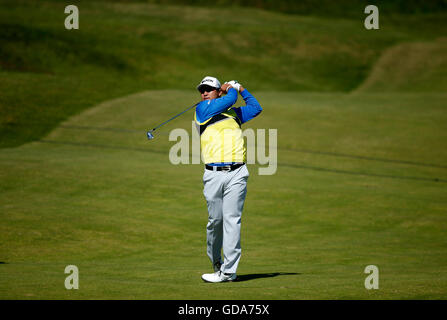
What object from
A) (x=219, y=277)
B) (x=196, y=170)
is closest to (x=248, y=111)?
(x=219, y=277)

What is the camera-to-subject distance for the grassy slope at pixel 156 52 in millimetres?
33688

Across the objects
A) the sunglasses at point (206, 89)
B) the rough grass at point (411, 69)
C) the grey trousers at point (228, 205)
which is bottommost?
the grey trousers at point (228, 205)

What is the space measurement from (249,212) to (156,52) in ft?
116

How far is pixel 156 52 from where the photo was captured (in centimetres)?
5050

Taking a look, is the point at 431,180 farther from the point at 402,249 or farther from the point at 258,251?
the point at 258,251

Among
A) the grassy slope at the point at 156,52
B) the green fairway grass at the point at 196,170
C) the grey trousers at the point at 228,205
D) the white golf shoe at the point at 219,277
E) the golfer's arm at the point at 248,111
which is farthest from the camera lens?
the grassy slope at the point at 156,52

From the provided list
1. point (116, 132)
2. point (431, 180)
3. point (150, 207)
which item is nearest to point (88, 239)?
point (150, 207)

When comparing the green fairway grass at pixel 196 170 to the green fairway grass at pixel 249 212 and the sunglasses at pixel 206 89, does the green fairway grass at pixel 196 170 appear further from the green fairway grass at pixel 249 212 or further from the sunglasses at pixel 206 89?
the sunglasses at pixel 206 89

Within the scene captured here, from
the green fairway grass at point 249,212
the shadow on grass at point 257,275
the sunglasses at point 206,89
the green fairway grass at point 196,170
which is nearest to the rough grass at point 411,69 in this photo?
the green fairway grass at point 196,170

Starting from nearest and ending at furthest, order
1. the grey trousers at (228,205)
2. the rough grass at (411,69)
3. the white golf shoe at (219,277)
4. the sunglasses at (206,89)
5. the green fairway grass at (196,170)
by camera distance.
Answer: the white golf shoe at (219,277) → the grey trousers at (228,205) → the sunglasses at (206,89) → the green fairway grass at (196,170) → the rough grass at (411,69)

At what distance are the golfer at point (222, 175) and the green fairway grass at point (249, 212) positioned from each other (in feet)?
1.60

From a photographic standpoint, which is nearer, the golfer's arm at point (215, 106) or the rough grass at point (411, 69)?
the golfer's arm at point (215, 106)

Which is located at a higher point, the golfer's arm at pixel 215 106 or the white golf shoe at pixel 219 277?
the golfer's arm at pixel 215 106

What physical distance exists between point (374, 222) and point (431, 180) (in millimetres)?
6079
